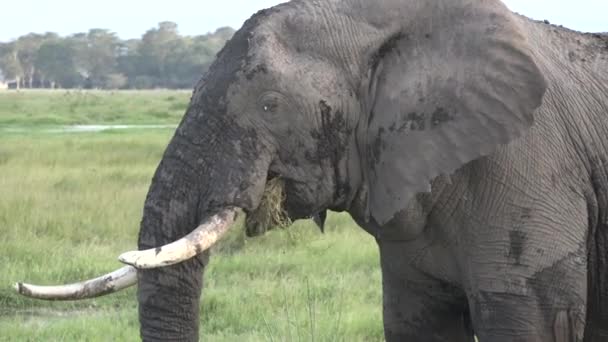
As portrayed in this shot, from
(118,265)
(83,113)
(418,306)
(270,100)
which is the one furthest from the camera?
(83,113)

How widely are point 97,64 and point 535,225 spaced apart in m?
97.0

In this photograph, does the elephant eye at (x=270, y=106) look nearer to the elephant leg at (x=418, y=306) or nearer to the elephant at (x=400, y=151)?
the elephant at (x=400, y=151)

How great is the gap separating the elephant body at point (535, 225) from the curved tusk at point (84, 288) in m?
0.76

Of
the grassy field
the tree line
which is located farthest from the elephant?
the tree line

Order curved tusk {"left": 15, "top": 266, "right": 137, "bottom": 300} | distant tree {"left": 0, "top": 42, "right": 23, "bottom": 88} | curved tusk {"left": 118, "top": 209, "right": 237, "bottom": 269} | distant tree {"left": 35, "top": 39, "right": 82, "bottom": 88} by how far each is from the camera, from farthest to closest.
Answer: distant tree {"left": 35, "top": 39, "right": 82, "bottom": 88}, distant tree {"left": 0, "top": 42, "right": 23, "bottom": 88}, curved tusk {"left": 15, "top": 266, "right": 137, "bottom": 300}, curved tusk {"left": 118, "top": 209, "right": 237, "bottom": 269}

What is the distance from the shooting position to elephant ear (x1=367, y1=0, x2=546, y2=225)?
3543 mm

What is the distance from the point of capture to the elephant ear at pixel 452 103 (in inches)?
139

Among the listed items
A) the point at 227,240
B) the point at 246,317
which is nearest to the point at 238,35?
the point at 246,317

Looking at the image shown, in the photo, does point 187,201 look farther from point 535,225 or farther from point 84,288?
point 535,225

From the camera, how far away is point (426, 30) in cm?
362

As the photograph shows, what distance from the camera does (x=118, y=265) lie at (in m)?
8.43

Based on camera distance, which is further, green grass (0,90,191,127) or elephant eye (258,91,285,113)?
green grass (0,90,191,127)

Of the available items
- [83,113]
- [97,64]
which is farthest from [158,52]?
[83,113]

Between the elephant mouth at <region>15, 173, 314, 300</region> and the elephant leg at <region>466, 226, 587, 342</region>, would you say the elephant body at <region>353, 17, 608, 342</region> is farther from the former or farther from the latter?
the elephant mouth at <region>15, 173, 314, 300</region>
